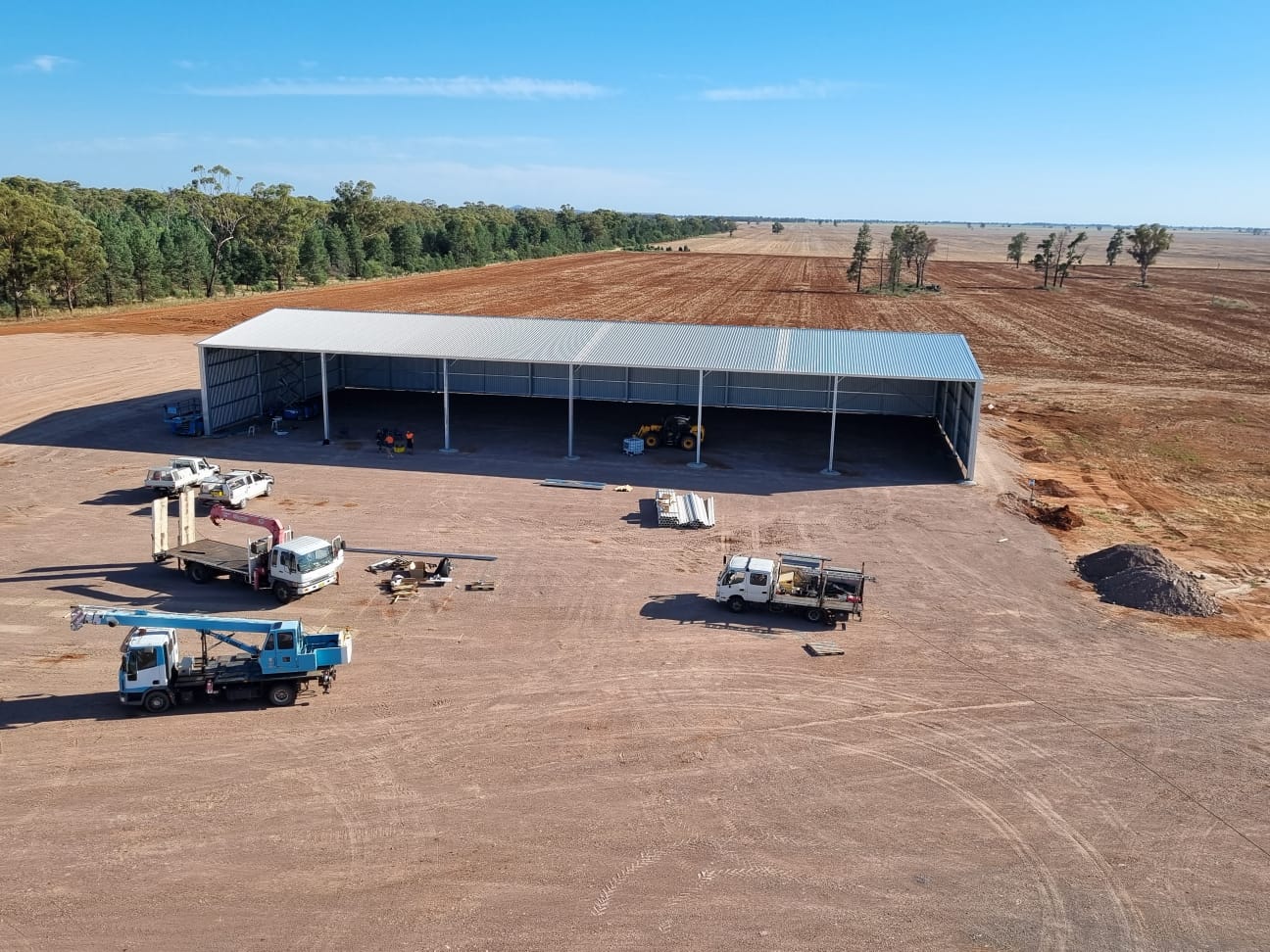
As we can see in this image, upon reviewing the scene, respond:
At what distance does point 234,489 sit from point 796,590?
21.7 m

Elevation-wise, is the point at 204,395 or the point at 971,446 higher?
the point at 204,395

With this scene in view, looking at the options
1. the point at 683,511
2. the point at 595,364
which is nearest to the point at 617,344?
the point at 595,364

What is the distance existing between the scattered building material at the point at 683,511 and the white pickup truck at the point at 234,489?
1562 centimetres

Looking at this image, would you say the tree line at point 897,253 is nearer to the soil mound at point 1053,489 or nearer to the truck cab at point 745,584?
the soil mound at point 1053,489

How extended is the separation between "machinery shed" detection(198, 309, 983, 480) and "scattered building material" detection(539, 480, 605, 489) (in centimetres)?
332

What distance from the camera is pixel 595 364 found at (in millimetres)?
42156

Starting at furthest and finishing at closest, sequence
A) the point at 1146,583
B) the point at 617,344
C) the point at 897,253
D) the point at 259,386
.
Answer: the point at 897,253, the point at 259,386, the point at 617,344, the point at 1146,583

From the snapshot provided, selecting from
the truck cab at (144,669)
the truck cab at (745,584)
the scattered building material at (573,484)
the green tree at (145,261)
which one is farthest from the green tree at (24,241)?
the truck cab at (745,584)

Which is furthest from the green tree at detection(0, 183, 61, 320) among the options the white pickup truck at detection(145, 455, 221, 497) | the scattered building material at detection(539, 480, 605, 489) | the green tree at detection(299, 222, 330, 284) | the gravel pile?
the gravel pile

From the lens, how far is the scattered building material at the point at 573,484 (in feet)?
128

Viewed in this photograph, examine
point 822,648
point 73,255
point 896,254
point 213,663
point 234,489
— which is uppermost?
point 896,254

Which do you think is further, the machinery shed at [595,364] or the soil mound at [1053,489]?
the machinery shed at [595,364]

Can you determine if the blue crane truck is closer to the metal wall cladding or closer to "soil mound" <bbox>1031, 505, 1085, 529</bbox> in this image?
the metal wall cladding

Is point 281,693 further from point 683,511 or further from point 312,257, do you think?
point 312,257
